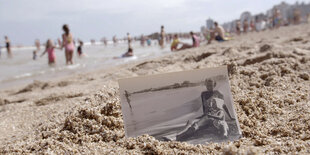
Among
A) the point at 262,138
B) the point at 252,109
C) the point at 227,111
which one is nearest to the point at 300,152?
the point at 262,138

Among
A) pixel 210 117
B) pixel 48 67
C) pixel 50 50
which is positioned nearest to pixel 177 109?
pixel 210 117

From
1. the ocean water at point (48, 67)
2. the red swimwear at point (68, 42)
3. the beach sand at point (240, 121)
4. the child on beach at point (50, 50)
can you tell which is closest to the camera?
the beach sand at point (240, 121)

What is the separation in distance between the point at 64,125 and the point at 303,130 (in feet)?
5.25

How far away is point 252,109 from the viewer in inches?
75.3

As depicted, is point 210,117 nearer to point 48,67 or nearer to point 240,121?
point 240,121

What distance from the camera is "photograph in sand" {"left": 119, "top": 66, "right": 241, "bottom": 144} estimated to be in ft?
5.18

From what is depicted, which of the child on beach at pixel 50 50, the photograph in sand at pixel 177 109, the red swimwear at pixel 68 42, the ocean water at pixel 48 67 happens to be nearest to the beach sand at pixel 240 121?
the photograph in sand at pixel 177 109

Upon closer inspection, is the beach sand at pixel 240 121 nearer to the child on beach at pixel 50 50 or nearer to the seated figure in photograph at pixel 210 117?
the seated figure in photograph at pixel 210 117

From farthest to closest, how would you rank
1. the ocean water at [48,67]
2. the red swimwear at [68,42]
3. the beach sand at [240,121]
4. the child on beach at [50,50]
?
1. the child on beach at [50,50]
2. the red swimwear at [68,42]
3. the ocean water at [48,67]
4. the beach sand at [240,121]

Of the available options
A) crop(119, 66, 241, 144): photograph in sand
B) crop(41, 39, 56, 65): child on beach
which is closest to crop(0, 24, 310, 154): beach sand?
crop(119, 66, 241, 144): photograph in sand

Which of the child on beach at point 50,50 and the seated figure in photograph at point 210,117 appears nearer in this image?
the seated figure in photograph at point 210,117

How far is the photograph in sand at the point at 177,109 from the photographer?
1579mm

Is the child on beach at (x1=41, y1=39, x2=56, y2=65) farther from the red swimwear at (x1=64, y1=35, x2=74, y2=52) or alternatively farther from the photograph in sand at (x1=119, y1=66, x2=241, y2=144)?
the photograph in sand at (x1=119, y1=66, x2=241, y2=144)

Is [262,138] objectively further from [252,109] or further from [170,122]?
[170,122]
